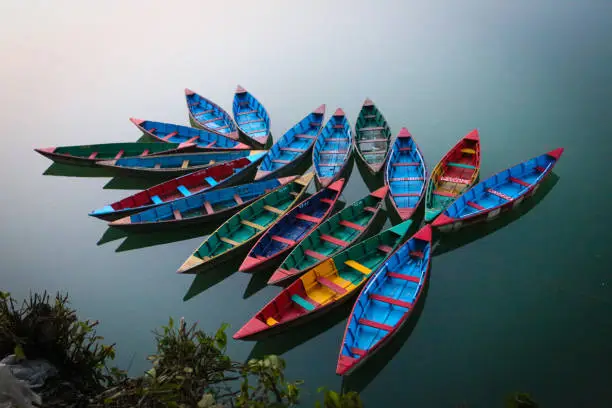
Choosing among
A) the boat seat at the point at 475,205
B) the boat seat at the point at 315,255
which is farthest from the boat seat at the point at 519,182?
the boat seat at the point at 315,255

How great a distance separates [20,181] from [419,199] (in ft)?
38.8

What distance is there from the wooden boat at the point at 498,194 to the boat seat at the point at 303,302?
11.2 feet

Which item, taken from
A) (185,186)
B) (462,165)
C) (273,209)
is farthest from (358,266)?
(185,186)

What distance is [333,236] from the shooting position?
36.9ft

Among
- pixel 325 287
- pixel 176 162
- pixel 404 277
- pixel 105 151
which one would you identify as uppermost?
pixel 105 151

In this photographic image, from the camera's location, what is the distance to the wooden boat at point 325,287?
8.72 metres

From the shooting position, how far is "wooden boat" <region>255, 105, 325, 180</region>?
13477 millimetres

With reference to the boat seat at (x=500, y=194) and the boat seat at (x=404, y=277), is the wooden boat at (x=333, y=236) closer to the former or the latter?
the boat seat at (x=404, y=277)

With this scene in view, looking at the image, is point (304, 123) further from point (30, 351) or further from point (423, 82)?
point (30, 351)

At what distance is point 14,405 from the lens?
5438 millimetres

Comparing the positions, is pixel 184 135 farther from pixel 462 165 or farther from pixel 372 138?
pixel 462 165

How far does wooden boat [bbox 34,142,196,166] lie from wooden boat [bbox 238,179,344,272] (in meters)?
4.56

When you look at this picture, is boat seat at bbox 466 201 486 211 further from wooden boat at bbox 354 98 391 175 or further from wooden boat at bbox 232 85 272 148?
wooden boat at bbox 232 85 272 148

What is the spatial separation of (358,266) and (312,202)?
8.09 ft
